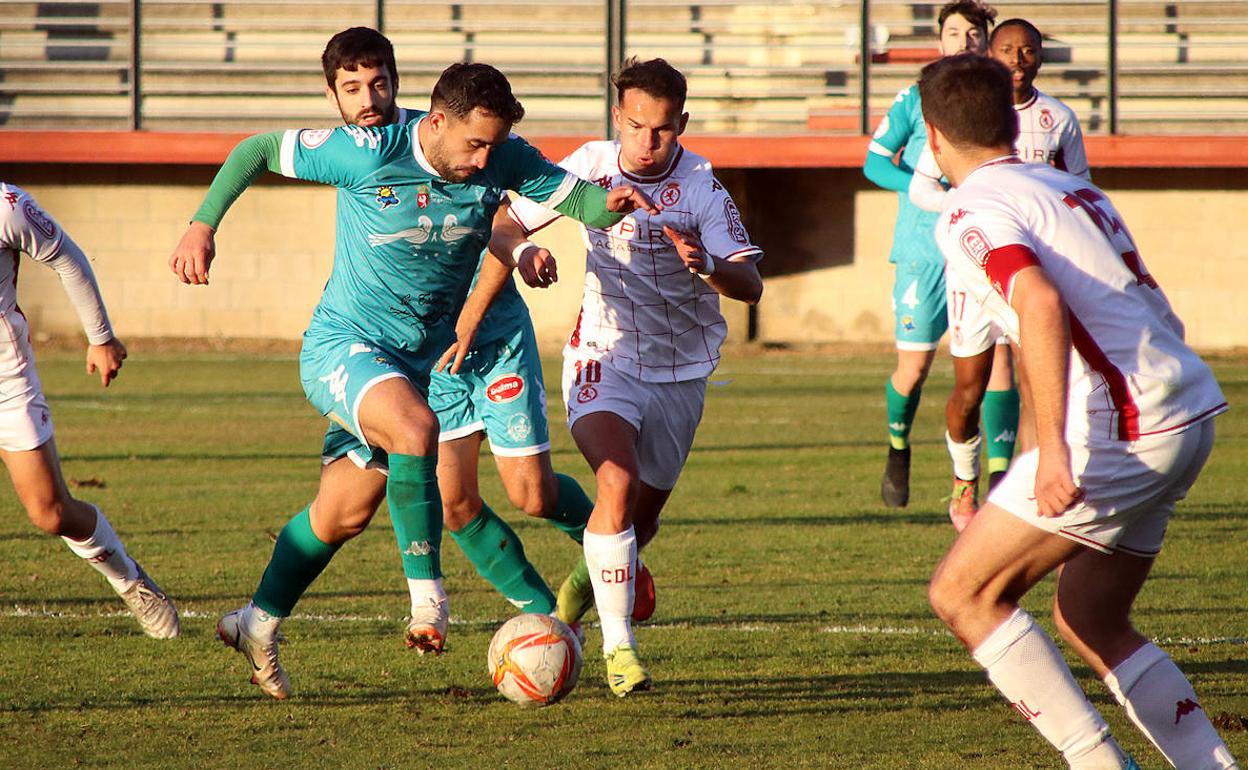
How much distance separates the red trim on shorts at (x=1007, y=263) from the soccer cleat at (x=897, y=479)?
19.1ft

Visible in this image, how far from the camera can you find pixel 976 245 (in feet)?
13.0

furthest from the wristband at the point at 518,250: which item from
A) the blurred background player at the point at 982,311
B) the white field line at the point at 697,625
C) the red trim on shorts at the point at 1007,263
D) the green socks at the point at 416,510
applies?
the blurred background player at the point at 982,311

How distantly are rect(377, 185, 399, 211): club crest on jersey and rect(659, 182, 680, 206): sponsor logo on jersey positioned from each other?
1.04 meters

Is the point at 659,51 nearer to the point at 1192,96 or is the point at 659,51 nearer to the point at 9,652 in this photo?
the point at 1192,96

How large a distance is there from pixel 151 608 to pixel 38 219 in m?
1.54

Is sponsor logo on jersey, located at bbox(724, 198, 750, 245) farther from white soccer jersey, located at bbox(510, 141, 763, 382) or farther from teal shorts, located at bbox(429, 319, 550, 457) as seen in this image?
teal shorts, located at bbox(429, 319, 550, 457)

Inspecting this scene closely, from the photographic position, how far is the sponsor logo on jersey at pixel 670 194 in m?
6.10

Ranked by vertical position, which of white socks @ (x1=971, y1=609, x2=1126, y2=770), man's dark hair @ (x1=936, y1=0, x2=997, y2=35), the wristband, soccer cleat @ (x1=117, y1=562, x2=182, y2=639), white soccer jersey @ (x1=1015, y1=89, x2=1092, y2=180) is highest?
man's dark hair @ (x1=936, y1=0, x2=997, y2=35)

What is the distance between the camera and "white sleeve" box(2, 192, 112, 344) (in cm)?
610

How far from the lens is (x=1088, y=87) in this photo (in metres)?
22.1

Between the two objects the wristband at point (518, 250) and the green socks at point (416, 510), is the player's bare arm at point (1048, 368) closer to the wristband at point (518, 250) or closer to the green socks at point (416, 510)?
the green socks at point (416, 510)

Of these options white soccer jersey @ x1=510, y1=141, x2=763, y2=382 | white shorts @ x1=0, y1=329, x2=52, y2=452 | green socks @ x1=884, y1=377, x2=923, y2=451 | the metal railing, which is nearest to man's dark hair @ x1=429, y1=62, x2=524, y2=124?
white soccer jersey @ x1=510, y1=141, x2=763, y2=382

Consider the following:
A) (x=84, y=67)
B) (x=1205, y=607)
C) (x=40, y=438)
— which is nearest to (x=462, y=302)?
(x=40, y=438)

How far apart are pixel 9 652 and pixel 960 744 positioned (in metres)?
3.51
